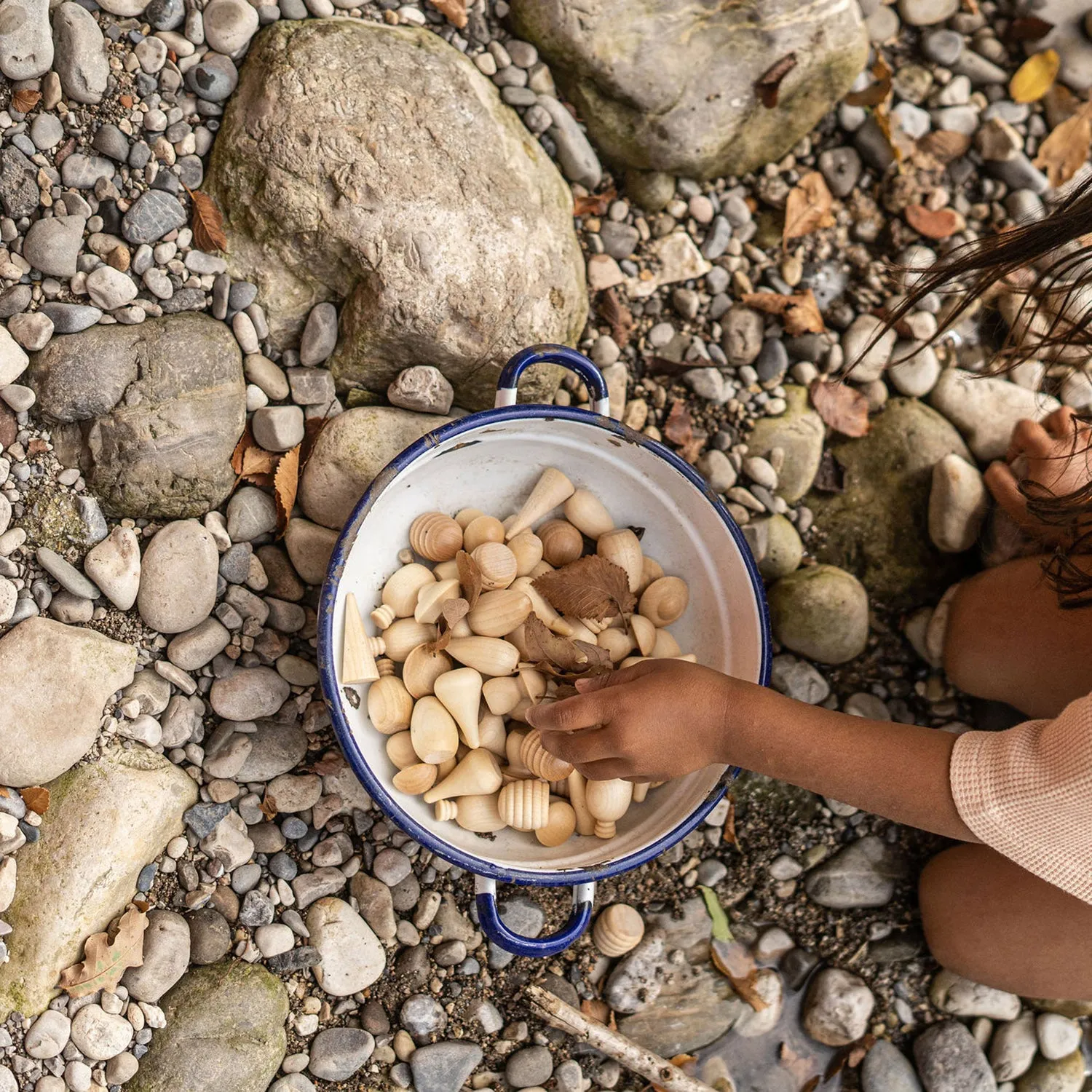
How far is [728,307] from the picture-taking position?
2109 mm

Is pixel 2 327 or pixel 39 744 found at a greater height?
pixel 2 327

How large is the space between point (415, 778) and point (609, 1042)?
662 mm

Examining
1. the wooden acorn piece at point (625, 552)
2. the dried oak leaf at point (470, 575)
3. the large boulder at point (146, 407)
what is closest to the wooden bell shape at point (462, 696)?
the dried oak leaf at point (470, 575)

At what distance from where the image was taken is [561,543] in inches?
70.0

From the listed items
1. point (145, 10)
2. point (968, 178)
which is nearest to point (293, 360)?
point (145, 10)

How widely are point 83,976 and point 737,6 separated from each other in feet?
6.89

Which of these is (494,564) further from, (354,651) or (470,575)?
(354,651)

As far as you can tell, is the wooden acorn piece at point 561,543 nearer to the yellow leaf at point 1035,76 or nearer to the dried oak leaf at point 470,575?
the dried oak leaf at point 470,575

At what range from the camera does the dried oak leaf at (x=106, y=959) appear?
1617 mm

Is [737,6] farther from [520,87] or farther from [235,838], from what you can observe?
[235,838]

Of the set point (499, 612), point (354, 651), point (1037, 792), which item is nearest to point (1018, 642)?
point (1037, 792)

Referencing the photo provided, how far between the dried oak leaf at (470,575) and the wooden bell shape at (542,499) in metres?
0.12

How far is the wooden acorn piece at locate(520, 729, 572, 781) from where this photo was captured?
163 cm

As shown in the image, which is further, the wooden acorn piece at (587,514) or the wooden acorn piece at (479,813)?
the wooden acorn piece at (587,514)
